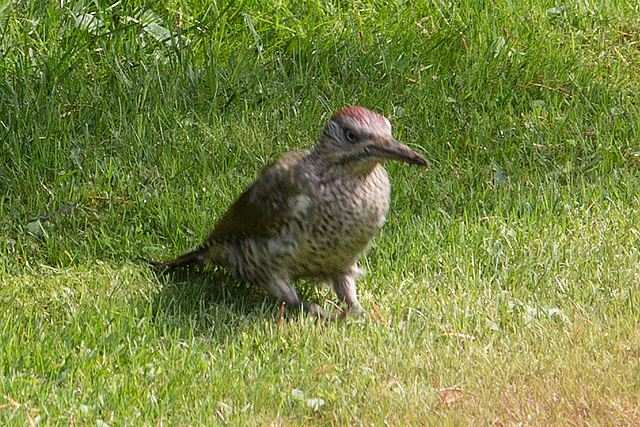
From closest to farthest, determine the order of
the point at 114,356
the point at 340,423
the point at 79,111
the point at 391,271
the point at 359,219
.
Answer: the point at 340,423 < the point at 114,356 < the point at 359,219 < the point at 391,271 < the point at 79,111

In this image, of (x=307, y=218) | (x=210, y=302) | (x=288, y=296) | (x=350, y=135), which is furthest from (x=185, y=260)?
(x=350, y=135)

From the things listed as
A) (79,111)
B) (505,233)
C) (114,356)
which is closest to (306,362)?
(114,356)

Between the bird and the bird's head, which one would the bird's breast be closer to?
the bird

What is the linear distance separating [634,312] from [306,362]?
160 centimetres

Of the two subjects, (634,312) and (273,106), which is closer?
(634,312)

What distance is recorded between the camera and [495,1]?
7555 mm

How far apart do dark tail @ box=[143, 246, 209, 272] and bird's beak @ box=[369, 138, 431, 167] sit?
1.16 m

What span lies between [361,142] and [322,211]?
0.37 m

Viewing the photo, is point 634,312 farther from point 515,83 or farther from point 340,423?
point 515,83

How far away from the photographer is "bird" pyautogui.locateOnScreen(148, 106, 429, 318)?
486 centimetres

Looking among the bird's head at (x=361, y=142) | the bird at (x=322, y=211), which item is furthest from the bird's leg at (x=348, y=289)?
the bird's head at (x=361, y=142)

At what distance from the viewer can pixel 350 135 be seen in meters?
4.88

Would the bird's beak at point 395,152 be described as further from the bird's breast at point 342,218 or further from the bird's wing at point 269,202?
the bird's wing at point 269,202

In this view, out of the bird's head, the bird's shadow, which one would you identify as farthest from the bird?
the bird's shadow
